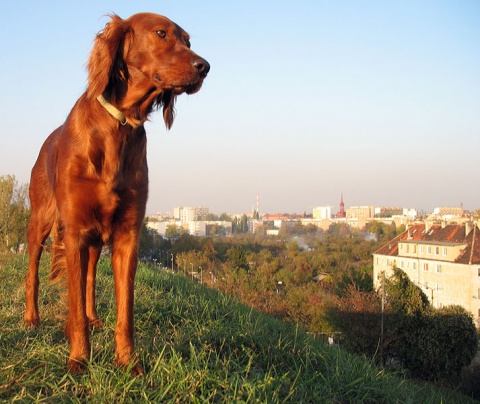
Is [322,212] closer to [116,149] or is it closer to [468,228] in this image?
[468,228]

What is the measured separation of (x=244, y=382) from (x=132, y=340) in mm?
669

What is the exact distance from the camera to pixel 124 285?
9.09ft

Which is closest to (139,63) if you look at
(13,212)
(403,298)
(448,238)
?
(13,212)

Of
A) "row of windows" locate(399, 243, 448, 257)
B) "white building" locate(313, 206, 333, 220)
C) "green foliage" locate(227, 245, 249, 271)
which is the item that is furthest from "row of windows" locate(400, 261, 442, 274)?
"white building" locate(313, 206, 333, 220)

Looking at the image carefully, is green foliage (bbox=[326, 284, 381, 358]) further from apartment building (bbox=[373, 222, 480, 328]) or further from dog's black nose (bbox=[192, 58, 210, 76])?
dog's black nose (bbox=[192, 58, 210, 76])

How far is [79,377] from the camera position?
8.07ft

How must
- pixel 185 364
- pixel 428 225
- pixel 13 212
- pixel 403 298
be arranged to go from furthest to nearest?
pixel 428 225 → pixel 403 298 → pixel 13 212 → pixel 185 364

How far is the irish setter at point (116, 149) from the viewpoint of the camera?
2605 mm

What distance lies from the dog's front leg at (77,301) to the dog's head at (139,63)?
0.71m

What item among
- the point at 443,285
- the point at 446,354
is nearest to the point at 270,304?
the point at 446,354

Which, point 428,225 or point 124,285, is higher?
point 124,285

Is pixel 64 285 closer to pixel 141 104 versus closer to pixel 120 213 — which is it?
pixel 120 213

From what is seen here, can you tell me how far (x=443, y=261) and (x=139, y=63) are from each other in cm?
4182

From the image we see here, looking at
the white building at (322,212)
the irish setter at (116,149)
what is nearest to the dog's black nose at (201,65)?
the irish setter at (116,149)
